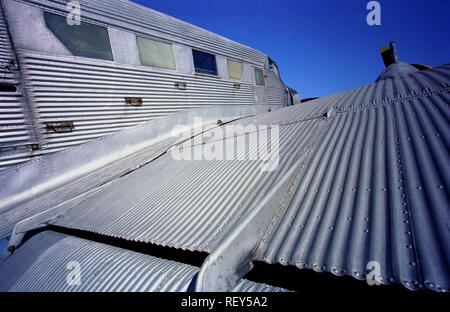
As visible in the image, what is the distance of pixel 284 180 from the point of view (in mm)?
2643

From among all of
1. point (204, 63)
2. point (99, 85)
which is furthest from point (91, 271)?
point (204, 63)

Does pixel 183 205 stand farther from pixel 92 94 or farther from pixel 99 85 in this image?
pixel 99 85

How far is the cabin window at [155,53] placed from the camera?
22.3ft

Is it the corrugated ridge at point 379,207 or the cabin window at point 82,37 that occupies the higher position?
the cabin window at point 82,37

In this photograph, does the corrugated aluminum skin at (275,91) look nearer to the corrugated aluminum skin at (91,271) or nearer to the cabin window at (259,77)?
the cabin window at (259,77)

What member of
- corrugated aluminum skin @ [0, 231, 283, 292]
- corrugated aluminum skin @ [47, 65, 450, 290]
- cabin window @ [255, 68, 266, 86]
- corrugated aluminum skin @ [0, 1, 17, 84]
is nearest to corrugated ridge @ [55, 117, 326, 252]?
corrugated aluminum skin @ [47, 65, 450, 290]

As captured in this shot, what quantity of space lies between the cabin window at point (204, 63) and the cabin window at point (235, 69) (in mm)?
1047

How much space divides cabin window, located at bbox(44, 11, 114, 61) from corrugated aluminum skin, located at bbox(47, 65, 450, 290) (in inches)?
160

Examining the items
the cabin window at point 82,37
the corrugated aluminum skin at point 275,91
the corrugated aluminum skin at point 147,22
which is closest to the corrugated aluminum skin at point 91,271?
the cabin window at point 82,37

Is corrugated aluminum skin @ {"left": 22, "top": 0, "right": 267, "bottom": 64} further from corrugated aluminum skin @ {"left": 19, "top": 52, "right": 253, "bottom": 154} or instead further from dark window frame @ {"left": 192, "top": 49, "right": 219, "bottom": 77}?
corrugated aluminum skin @ {"left": 19, "top": 52, "right": 253, "bottom": 154}

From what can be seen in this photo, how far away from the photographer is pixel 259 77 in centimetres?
1208

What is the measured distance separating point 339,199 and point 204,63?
843cm
